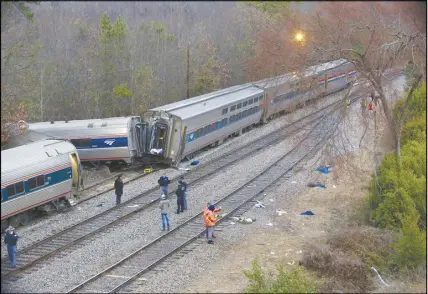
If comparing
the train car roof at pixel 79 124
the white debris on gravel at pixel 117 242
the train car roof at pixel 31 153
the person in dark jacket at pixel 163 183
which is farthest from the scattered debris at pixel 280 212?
the train car roof at pixel 79 124

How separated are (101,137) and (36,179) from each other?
6532 millimetres

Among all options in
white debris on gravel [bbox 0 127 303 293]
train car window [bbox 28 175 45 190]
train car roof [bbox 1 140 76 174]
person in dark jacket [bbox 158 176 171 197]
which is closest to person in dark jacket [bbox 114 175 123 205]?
white debris on gravel [bbox 0 127 303 293]

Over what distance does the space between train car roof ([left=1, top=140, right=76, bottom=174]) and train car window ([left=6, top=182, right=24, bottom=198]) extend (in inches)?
20.1

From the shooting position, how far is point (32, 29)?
31.5 m

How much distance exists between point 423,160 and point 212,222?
24.5ft

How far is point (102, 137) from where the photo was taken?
26094mm

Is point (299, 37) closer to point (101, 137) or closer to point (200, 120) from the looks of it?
point (200, 120)

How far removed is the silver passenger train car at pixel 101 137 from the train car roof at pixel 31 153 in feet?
13.8

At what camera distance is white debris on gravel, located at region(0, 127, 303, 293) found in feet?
51.2

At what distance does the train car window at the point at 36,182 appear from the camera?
1959 cm

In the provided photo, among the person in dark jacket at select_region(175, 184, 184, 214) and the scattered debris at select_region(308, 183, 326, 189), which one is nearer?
the person in dark jacket at select_region(175, 184, 184, 214)

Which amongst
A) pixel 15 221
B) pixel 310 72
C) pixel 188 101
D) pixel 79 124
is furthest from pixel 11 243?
pixel 188 101

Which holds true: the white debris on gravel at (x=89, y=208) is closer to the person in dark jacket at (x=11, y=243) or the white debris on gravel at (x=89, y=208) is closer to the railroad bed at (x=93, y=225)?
the railroad bed at (x=93, y=225)

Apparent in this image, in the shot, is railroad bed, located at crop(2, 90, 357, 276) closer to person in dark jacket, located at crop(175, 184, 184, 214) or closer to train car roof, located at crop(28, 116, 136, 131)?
person in dark jacket, located at crop(175, 184, 184, 214)
